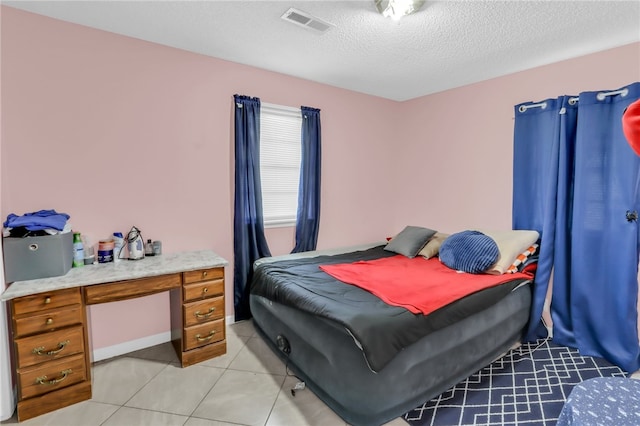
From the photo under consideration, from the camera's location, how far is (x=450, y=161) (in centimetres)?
366

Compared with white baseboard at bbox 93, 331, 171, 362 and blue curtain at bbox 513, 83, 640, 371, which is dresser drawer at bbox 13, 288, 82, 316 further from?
blue curtain at bbox 513, 83, 640, 371

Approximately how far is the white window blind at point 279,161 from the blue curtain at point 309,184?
0.07 m

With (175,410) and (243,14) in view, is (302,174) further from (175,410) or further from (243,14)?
(175,410)

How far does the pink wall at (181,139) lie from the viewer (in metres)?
2.14

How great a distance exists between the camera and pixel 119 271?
2.12 m

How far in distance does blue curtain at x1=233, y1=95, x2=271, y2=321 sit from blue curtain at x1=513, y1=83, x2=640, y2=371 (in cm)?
252

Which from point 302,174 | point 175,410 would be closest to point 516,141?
point 302,174

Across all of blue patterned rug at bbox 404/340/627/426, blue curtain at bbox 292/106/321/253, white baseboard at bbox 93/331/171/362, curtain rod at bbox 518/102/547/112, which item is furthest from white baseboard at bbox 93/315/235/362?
curtain rod at bbox 518/102/547/112

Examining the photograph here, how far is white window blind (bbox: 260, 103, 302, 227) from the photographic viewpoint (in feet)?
10.5

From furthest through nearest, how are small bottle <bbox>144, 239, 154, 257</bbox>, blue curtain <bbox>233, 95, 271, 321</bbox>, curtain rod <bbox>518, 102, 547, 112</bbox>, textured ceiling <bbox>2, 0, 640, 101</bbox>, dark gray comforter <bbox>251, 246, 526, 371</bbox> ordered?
blue curtain <bbox>233, 95, 271, 321</bbox>
curtain rod <bbox>518, 102, 547, 112</bbox>
small bottle <bbox>144, 239, 154, 257</bbox>
textured ceiling <bbox>2, 0, 640, 101</bbox>
dark gray comforter <bbox>251, 246, 526, 371</bbox>

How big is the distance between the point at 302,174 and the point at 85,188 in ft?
6.16

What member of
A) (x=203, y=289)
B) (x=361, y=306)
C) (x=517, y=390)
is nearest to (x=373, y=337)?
(x=361, y=306)

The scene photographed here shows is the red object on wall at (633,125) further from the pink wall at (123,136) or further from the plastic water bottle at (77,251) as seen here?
the plastic water bottle at (77,251)

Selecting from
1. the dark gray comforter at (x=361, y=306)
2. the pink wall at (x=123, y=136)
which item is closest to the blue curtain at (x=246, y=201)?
the pink wall at (x=123, y=136)
